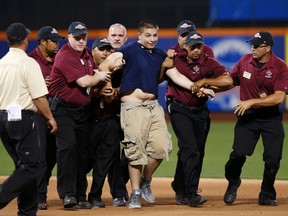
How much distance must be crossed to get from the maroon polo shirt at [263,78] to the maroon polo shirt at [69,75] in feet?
6.38

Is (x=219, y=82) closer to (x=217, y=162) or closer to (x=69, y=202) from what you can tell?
(x=69, y=202)

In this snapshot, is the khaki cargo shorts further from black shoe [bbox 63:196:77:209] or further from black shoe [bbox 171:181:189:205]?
black shoe [bbox 63:196:77:209]

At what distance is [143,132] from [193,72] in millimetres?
1048

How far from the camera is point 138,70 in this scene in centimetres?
988

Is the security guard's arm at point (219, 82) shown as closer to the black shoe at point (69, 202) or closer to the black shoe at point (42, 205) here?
the black shoe at point (69, 202)

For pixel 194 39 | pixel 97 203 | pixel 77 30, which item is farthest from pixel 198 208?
pixel 77 30

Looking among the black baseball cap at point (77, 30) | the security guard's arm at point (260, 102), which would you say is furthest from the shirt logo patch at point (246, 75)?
the black baseball cap at point (77, 30)

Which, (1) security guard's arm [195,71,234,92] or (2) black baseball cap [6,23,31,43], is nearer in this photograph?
(2) black baseball cap [6,23,31,43]

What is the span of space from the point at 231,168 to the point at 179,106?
1.02 m

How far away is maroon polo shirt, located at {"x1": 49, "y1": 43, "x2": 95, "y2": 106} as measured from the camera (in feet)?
31.7

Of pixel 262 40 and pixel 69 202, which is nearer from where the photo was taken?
pixel 69 202

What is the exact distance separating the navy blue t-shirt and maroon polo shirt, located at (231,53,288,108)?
1.19 metres

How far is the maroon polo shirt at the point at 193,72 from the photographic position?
1029 centimetres

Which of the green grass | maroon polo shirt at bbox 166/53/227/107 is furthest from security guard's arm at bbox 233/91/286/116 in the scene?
the green grass
